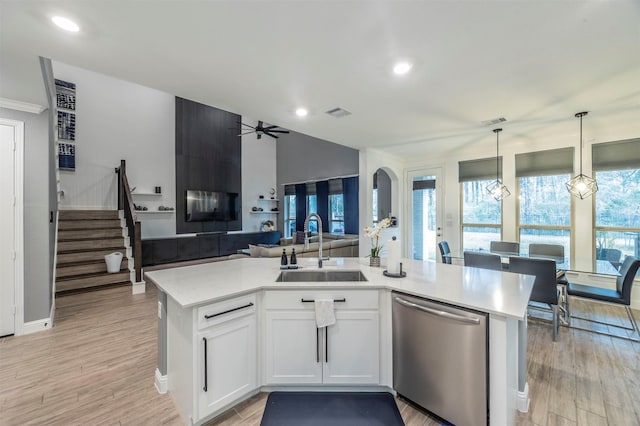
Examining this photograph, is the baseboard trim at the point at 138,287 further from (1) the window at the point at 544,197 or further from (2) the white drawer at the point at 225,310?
(1) the window at the point at 544,197

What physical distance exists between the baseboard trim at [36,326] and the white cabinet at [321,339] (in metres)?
3.00

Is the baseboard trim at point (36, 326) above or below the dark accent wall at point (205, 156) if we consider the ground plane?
below

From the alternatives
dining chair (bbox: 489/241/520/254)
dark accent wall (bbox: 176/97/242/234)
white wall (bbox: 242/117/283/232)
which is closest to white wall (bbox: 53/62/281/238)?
dark accent wall (bbox: 176/97/242/234)

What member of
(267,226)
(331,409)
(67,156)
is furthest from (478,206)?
(67,156)

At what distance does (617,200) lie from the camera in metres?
3.99

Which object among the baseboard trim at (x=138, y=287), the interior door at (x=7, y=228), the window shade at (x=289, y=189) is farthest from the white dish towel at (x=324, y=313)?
the window shade at (x=289, y=189)

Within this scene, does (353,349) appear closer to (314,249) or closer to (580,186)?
(314,249)

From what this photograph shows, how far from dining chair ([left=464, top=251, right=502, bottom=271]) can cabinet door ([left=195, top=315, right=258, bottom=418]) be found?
276cm

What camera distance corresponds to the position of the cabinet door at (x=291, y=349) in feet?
6.54

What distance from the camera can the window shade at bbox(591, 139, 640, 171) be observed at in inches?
152

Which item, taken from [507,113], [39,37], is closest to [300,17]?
[39,37]

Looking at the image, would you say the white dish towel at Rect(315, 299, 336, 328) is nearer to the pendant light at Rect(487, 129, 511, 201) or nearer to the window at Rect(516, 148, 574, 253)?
the pendant light at Rect(487, 129, 511, 201)

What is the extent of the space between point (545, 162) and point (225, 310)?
550 centimetres

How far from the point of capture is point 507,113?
11.1ft
